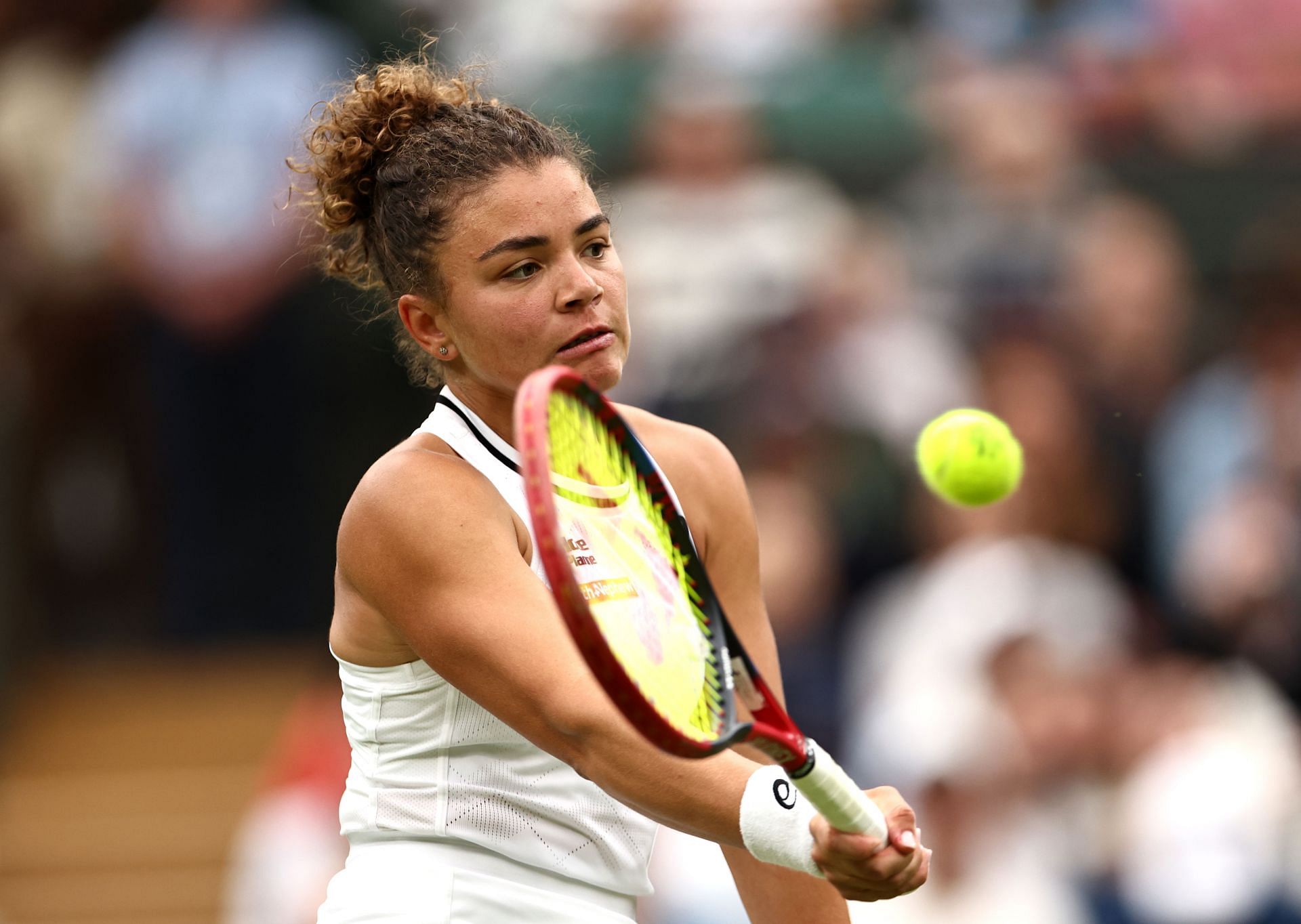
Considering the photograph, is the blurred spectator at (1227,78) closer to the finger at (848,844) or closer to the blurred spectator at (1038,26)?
the blurred spectator at (1038,26)

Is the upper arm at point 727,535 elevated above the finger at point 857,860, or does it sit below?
above

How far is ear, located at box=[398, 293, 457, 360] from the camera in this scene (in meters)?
3.18

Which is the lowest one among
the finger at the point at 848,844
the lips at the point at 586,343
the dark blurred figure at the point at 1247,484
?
the finger at the point at 848,844

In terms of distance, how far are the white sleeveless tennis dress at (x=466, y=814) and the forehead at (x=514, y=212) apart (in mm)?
294

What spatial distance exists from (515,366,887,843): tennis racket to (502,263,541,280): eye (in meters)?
0.42

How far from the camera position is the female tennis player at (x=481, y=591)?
275 centimetres

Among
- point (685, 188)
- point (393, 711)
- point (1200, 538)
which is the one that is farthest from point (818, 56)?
point (393, 711)

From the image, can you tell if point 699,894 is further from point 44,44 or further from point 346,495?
point 44,44

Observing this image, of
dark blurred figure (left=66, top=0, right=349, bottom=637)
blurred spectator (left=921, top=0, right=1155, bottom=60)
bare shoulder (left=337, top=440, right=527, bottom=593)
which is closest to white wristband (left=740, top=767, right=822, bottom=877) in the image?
bare shoulder (left=337, top=440, right=527, bottom=593)

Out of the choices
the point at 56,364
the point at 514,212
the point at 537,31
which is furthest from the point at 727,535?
the point at 56,364

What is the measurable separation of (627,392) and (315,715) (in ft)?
5.55

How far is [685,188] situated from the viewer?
7645 mm

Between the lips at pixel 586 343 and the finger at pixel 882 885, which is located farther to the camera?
the lips at pixel 586 343

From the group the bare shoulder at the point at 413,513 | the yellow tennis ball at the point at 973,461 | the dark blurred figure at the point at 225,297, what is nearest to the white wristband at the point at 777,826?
the bare shoulder at the point at 413,513
